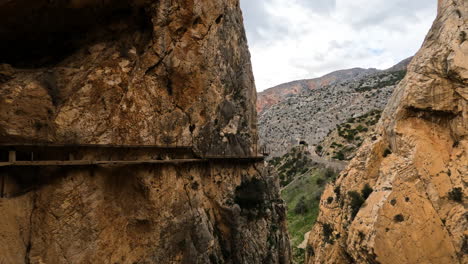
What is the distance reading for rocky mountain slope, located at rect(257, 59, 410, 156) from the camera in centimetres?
7744

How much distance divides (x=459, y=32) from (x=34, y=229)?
19.8m

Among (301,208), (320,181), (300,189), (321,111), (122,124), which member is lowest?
(301,208)

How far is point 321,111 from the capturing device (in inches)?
3565

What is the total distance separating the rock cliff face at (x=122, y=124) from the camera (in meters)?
10.6

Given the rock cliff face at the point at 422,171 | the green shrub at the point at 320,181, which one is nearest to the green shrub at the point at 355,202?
the rock cliff face at the point at 422,171

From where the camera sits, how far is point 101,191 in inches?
468

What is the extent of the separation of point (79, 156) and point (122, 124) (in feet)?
6.66

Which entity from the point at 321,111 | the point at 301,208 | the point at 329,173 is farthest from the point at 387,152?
the point at 321,111

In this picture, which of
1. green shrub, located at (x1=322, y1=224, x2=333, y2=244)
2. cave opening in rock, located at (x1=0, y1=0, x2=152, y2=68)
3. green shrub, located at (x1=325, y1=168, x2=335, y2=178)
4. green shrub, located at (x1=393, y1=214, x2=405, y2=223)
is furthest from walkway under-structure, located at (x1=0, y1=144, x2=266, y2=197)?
green shrub, located at (x1=325, y1=168, x2=335, y2=178)

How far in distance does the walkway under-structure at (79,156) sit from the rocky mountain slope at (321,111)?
209 ft

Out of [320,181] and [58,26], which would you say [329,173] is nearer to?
[320,181]

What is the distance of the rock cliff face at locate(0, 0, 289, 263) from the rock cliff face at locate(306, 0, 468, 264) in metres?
6.18

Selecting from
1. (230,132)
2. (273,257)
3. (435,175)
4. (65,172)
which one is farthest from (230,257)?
(435,175)

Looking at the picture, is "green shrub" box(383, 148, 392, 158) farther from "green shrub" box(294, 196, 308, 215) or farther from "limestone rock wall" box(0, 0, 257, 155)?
"green shrub" box(294, 196, 308, 215)
